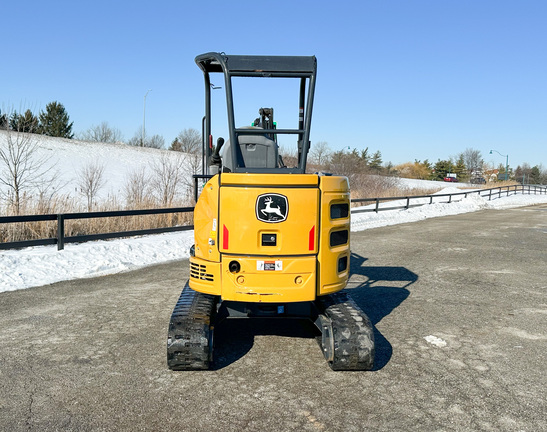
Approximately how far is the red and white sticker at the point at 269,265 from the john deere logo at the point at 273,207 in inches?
14.9

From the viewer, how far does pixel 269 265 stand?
440 centimetres

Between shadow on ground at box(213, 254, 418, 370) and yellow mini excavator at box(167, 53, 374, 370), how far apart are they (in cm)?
49

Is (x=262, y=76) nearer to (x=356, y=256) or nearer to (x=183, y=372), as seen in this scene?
(x=183, y=372)

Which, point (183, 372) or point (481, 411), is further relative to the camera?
point (183, 372)

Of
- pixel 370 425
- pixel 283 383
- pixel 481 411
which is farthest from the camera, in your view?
pixel 283 383

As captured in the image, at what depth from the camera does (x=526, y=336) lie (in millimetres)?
5766

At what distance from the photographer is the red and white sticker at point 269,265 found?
440 centimetres

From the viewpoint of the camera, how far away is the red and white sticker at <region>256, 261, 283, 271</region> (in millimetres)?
4398

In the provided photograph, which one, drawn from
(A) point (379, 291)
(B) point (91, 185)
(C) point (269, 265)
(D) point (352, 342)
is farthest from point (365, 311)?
(B) point (91, 185)

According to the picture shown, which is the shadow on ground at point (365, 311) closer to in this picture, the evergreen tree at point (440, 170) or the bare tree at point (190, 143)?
the bare tree at point (190, 143)

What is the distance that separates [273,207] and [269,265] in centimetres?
52

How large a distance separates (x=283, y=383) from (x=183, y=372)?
94 centimetres

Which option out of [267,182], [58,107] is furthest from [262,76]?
[58,107]

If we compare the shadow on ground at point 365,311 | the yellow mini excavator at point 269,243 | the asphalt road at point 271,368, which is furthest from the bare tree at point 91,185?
the yellow mini excavator at point 269,243
